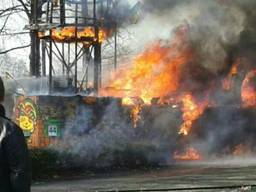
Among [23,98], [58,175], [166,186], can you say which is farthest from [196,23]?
[166,186]

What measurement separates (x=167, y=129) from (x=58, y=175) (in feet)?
23.4

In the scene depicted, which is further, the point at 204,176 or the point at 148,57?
the point at 148,57

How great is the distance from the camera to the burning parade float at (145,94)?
2042 centimetres

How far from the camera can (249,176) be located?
48.6 feet

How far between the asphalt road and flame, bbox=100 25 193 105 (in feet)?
26.8

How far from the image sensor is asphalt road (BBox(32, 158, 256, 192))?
1249 centimetres

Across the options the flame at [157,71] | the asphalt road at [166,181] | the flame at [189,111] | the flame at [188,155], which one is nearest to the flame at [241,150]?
the flame at [188,155]

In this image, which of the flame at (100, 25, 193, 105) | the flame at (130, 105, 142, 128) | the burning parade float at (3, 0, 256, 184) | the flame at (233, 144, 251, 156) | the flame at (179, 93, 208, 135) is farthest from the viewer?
the flame at (100, 25, 193, 105)

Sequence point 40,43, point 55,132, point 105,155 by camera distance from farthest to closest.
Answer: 1. point 40,43
2. point 55,132
3. point 105,155

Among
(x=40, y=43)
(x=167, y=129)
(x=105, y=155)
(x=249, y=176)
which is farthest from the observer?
(x=40, y=43)

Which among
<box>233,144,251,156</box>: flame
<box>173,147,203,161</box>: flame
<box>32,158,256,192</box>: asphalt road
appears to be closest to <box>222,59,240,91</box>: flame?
<box>233,144,251,156</box>: flame

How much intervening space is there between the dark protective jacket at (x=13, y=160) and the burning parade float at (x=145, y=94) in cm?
1261

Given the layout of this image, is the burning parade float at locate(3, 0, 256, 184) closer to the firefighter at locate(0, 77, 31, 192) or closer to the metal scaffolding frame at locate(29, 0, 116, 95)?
the metal scaffolding frame at locate(29, 0, 116, 95)

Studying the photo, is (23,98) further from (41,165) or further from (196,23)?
(196,23)
